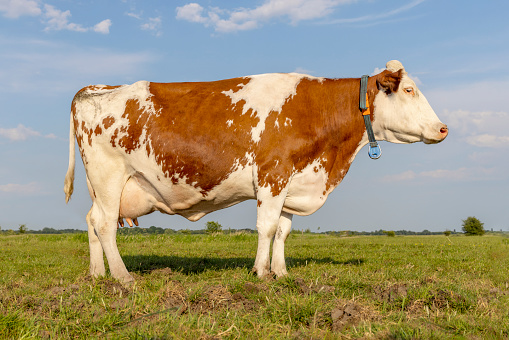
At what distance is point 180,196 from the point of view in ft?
26.9

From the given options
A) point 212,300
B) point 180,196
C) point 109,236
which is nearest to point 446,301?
point 212,300

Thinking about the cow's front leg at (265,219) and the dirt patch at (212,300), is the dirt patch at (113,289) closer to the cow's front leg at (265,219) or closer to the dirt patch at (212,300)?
the dirt patch at (212,300)

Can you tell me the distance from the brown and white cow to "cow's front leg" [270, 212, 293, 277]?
2cm

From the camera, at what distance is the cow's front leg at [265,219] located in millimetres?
7559

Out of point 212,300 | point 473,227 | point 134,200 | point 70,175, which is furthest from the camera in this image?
point 473,227

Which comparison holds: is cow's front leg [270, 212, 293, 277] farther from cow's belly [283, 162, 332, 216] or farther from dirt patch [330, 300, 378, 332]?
dirt patch [330, 300, 378, 332]

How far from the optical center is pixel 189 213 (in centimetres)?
865

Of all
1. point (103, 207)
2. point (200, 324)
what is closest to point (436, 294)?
point (200, 324)

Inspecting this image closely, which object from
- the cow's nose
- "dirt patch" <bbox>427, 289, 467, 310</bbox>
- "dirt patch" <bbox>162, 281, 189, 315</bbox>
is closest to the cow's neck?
the cow's nose

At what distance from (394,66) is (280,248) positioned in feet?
12.5

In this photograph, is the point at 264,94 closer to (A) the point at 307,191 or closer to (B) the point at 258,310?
(A) the point at 307,191

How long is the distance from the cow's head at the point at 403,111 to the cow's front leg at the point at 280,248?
7.21ft

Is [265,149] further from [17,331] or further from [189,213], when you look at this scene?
[17,331]

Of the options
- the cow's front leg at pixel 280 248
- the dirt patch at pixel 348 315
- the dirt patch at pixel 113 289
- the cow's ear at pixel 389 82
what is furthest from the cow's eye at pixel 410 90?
the dirt patch at pixel 113 289
